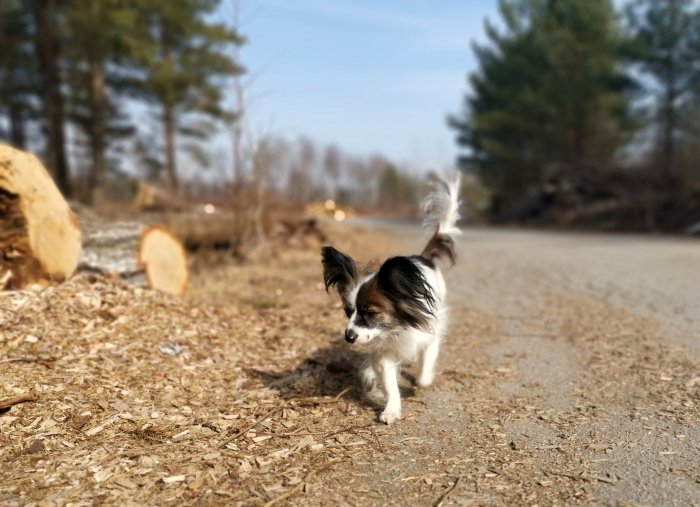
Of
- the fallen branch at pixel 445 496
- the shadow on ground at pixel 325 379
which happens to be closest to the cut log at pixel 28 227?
the shadow on ground at pixel 325 379

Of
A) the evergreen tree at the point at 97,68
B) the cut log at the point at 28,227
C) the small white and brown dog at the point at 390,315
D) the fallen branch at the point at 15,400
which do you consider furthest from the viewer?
the evergreen tree at the point at 97,68

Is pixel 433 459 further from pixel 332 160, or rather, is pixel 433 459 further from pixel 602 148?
pixel 332 160

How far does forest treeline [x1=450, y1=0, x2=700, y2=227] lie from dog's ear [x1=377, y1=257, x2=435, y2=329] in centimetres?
2063

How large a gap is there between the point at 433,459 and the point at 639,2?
27281mm

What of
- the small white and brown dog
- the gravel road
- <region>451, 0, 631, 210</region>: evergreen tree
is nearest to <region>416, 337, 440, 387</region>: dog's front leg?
the small white and brown dog

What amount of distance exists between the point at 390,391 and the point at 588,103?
27.1 m

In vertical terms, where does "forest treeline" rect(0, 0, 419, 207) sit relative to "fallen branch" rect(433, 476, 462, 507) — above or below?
above

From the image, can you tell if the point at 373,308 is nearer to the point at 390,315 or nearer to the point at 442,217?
the point at 390,315

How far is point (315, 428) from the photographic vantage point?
3.71 meters

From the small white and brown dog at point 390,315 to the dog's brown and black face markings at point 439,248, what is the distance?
2.40 ft

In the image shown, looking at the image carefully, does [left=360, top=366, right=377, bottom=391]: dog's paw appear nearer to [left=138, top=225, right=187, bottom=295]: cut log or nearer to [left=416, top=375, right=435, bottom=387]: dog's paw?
[left=416, top=375, right=435, bottom=387]: dog's paw

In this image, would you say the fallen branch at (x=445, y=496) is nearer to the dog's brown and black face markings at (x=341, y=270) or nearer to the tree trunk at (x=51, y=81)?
the dog's brown and black face markings at (x=341, y=270)

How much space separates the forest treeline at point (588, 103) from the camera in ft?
77.4

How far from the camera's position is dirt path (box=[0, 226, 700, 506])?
9.57 feet
